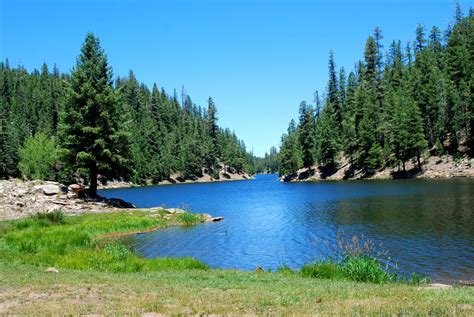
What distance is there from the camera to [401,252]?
2311cm

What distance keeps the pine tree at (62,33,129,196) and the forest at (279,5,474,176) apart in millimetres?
62297

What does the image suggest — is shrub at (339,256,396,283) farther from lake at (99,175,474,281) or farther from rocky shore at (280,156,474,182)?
rocky shore at (280,156,474,182)

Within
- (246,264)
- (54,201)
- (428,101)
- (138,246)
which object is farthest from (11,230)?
(428,101)

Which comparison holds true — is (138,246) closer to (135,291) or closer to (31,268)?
→ (31,268)

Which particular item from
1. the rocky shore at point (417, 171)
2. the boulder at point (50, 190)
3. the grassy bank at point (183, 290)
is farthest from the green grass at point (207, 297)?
the rocky shore at point (417, 171)

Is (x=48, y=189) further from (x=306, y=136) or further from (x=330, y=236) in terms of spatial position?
(x=306, y=136)

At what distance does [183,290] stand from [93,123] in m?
38.7

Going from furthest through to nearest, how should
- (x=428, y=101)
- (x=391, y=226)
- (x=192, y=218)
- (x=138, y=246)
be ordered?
(x=428, y=101)
(x=192, y=218)
(x=391, y=226)
(x=138, y=246)

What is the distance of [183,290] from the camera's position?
38.5 feet

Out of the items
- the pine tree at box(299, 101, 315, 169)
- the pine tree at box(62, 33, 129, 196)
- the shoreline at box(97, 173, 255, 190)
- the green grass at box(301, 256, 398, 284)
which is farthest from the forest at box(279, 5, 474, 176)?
the green grass at box(301, 256, 398, 284)

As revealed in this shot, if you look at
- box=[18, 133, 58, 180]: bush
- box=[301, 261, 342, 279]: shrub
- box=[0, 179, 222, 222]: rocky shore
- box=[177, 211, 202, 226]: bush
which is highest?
box=[18, 133, 58, 180]: bush

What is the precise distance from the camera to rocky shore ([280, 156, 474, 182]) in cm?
8012

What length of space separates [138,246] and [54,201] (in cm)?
1646

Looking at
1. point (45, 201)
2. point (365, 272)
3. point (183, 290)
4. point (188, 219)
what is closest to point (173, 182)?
point (45, 201)
